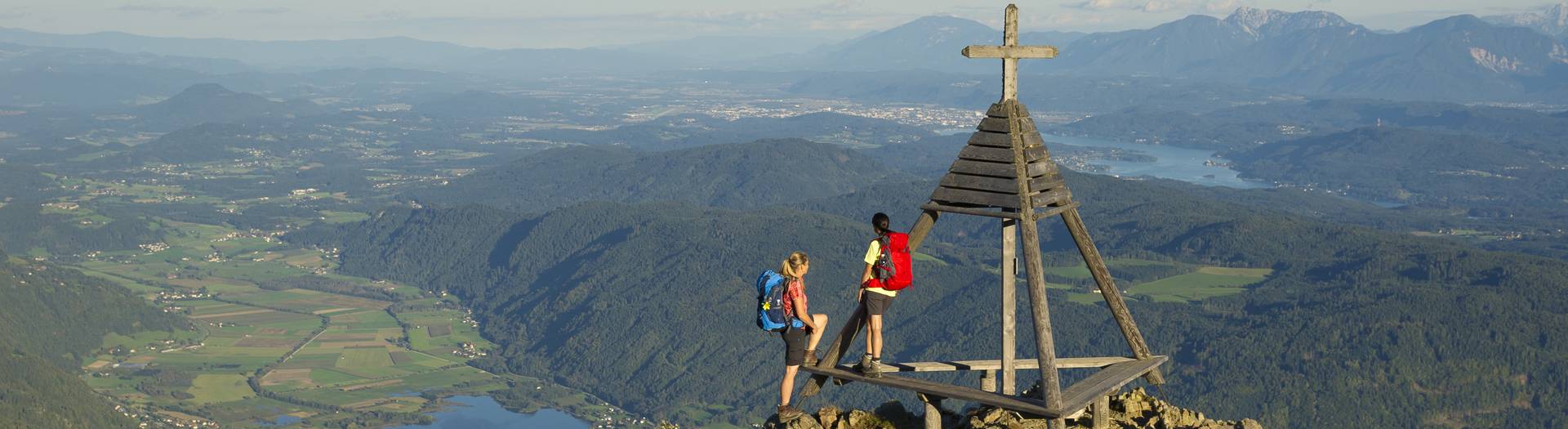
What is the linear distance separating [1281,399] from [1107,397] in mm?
178032

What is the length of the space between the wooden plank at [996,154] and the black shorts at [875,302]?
280 centimetres

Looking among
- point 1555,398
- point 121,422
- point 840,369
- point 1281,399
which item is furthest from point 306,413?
point 840,369

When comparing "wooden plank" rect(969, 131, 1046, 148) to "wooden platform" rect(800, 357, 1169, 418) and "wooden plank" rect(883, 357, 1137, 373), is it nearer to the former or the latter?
"wooden platform" rect(800, 357, 1169, 418)

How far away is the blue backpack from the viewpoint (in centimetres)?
2477

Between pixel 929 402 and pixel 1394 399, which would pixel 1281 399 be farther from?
pixel 929 402

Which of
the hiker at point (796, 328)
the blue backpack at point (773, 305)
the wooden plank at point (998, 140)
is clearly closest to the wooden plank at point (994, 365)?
the hiker at point (796, 328)

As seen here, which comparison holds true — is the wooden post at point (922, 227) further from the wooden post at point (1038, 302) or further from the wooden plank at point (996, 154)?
the wooden post at point (1038, 302)

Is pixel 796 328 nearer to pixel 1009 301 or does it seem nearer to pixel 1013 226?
pixel 1009 301

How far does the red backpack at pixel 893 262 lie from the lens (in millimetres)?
24719

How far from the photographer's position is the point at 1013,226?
23828 mm

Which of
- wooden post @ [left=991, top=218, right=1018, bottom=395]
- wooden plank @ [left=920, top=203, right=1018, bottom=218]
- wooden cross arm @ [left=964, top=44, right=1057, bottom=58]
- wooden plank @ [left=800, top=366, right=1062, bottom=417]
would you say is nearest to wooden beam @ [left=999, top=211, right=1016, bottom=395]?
wooden post @ [left=991, top=218, right=1018, bottom=395]

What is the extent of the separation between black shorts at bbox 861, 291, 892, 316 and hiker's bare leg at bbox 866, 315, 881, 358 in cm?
13

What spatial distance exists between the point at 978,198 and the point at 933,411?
11.6ft

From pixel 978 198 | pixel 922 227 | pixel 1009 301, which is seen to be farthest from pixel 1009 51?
pixel 1009 301
